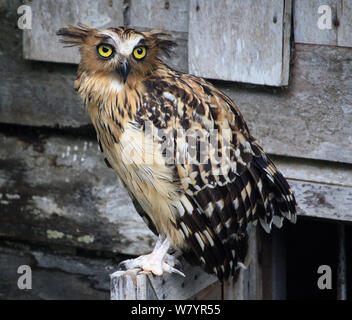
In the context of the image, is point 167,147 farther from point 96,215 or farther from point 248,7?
point 96,215

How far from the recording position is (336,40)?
3.38 metres

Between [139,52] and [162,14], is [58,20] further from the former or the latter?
[139,52]

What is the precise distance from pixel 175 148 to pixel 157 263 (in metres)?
0.47

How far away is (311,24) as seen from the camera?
3.41 m

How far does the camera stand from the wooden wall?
11.5 ft

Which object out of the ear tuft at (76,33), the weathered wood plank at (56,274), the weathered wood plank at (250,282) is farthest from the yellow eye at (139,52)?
the weathered wood plank at (56,274)

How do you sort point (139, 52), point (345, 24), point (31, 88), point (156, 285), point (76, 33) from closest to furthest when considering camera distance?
point (156, 285)
point (139, 52)
point (76, 33)
point (345, 24)
point (31, 88)

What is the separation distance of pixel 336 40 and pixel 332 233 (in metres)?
2.00

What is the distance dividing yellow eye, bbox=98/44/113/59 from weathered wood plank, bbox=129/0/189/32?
0.81 metres

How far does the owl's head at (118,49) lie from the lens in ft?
9.37

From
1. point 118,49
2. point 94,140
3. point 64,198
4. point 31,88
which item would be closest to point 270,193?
point 118,49

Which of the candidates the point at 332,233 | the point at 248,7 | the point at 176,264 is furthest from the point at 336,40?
the point at 332,233

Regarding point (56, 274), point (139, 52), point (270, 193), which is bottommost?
point (56, 274)

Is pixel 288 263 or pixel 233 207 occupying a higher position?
pixel 233 207
